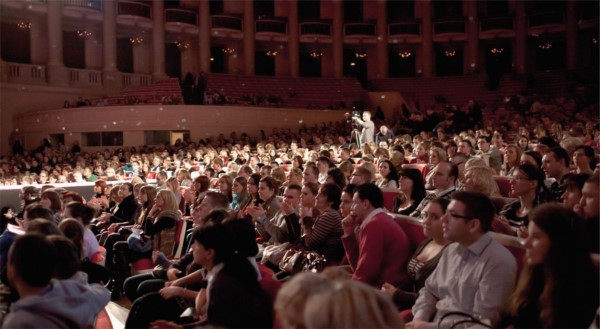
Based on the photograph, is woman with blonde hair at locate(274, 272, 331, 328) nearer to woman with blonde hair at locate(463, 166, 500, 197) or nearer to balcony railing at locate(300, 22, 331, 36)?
woman with blonde hair at locate(463, 166, 500, 197)

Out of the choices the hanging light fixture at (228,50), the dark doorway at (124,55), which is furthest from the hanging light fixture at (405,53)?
the dark doorway at (124,55)

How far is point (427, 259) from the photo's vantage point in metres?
3.30

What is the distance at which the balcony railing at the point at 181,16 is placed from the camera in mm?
24689

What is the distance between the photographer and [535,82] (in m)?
24.1

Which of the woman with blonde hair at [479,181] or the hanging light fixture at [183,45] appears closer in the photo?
the woman with blonde hair at [479,181]

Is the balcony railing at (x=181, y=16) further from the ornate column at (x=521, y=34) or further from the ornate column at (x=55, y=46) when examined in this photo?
the ornate column at (x=521, y=34)

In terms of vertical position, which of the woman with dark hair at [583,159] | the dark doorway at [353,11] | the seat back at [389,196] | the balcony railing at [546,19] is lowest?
the seat back at [389,196]

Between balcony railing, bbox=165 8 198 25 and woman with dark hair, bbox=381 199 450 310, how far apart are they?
23.0m

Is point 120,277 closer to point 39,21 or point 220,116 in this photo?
point 220,116

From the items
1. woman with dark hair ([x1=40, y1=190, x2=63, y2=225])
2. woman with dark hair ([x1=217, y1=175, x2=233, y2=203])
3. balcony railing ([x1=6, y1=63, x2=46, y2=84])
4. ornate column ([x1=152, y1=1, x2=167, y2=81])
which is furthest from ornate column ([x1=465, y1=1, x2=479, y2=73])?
woman with dark hair ([x1=40, y1=190, x2=63, y2=225])

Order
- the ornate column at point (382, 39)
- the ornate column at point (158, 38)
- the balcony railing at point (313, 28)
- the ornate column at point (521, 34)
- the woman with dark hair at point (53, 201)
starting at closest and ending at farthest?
the woman with dark hair at point (53, 201)
the ornate column at point (158, 38)
the ornate column at point (521, 34)
the balcony railing at point (313, 28)
the ornate column at point (382, 39)

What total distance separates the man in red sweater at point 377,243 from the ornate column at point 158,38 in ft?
71.7

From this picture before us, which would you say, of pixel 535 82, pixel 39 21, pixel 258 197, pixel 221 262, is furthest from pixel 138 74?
pixel 221 262

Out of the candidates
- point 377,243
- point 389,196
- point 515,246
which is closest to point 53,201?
point 389,196
